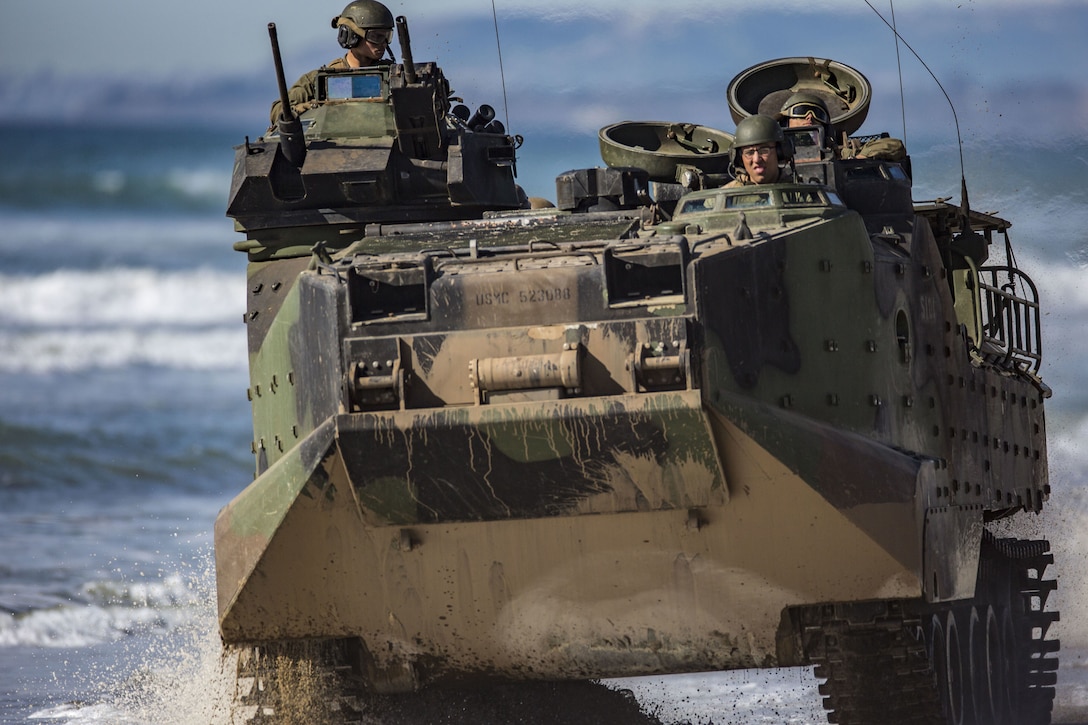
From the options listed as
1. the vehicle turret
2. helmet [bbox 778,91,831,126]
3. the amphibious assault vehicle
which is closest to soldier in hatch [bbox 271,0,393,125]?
the vehicle turret

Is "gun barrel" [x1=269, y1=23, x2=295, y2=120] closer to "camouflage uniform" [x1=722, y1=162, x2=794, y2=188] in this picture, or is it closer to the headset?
the headset

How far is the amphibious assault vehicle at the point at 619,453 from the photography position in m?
9.29

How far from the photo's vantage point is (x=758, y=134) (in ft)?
36.7

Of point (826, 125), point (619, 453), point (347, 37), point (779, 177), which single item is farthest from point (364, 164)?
point (619, 453)

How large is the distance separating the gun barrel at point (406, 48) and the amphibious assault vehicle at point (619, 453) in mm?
1879

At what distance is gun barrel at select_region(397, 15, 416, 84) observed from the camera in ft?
42.2

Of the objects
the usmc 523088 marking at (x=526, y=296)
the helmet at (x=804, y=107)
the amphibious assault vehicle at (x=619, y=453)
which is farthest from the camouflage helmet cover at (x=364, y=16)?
the usmc 523088 marking at (x=526, y=296)

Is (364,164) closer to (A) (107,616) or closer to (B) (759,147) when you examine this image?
(B) (759,147)

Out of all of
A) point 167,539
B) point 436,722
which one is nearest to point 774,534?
point 436,722

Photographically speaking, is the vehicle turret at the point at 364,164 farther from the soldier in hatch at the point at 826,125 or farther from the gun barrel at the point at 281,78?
the soldier in hatch at the point at 826,125

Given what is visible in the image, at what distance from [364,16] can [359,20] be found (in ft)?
0.15

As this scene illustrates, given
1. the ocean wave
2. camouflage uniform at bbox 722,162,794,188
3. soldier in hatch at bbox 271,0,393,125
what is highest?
soldier in hatch at bbox 271,0,393,125

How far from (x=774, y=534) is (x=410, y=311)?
2.04m

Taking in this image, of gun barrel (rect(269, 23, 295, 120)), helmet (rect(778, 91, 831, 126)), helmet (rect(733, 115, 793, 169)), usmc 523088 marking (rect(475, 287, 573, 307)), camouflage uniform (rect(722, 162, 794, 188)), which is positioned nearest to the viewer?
usmc 523088 marking (rect(475, 287, 573, 307))
